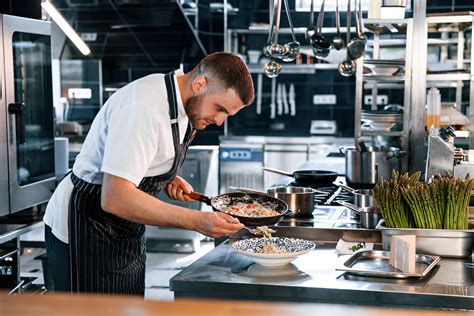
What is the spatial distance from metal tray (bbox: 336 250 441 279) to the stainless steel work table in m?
0.02

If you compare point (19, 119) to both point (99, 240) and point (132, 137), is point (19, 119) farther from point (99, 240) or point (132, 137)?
point (132, 137)

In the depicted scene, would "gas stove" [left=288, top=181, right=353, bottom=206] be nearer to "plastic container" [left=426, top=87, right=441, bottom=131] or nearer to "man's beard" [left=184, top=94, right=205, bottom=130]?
"plastic container" [left=426, top=87, right=441, bottom=131]

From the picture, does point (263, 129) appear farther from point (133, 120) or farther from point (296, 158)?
point (133, 120)

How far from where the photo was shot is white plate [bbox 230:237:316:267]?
2875 mm

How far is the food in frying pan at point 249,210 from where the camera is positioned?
3.09 m

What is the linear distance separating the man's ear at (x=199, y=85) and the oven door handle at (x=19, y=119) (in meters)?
1.49

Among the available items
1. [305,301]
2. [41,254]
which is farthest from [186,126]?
[41,254]

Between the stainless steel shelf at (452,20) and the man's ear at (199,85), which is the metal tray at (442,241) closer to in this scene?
the man's ear at (199,85)

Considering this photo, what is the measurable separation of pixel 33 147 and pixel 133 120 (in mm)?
1852

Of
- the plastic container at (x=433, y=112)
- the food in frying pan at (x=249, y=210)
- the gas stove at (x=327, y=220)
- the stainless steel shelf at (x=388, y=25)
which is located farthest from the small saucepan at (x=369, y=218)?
the stainless steel shelf at (x=388, y=25)

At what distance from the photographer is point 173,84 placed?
2924 millimetres

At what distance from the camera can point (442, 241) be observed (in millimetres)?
3096

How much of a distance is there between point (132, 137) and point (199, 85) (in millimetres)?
379

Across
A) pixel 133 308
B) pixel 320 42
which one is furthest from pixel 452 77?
pixel 133 308
